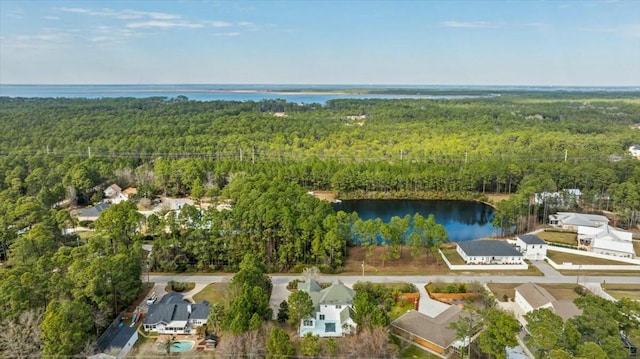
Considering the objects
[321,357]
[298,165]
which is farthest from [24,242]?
[298,165]

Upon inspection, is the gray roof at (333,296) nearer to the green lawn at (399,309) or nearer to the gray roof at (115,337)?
the green lawn at (399,309)

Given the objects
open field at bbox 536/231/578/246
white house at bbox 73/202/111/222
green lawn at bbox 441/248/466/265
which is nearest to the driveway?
green lawn at bbox 441/248/466/265

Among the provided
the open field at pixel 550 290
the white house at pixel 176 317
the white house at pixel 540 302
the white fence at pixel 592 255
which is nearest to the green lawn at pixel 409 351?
the white house at pixel 540 302

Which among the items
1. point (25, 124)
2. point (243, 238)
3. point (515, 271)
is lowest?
point (515, 271)

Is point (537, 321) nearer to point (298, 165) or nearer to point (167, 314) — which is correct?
point (167, 314)

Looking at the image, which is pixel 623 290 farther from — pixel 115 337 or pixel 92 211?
pixel 92 211
